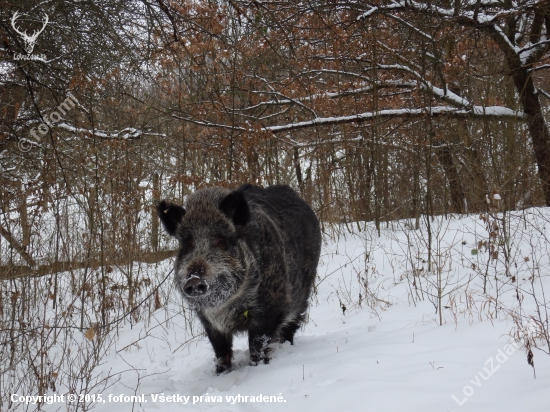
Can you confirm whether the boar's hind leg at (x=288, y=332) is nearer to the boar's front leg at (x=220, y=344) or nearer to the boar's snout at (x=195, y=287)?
the boar's front leg at (x=220, y=344)

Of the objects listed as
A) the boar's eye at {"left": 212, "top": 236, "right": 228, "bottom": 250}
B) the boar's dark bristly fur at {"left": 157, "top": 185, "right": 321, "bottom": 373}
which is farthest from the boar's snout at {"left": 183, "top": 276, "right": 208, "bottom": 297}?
the boar's eye at {"left": 212, "top": 236, "right": 228, "bottom": 250}

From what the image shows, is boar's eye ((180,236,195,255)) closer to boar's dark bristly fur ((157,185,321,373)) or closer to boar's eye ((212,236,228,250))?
boar's dark bristly fur ((157,185,321,373))

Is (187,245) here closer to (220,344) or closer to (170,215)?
(170,215)

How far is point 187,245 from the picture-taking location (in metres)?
3.91

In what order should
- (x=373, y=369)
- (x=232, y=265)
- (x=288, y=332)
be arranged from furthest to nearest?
(x=288, y=332), (x=232, y=265), (x=373, y=369)

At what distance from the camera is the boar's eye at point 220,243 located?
3811 mm

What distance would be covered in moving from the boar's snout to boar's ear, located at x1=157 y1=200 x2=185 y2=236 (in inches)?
33.2

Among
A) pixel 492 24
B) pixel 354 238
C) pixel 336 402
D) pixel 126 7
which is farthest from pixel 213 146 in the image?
pixel 336 402

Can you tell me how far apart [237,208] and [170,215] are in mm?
628

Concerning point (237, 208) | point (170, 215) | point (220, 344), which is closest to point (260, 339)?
point (220, 344)

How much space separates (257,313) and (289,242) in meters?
1.01

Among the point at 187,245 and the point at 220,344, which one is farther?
the point at 220,344

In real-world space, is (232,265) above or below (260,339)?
above

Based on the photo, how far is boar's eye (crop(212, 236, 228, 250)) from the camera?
12.5ft
